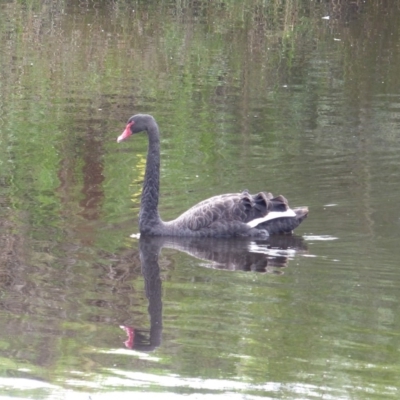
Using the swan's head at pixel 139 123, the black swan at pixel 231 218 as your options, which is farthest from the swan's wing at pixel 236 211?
the swan's head at pixel 139 123

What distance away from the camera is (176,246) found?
7633mm

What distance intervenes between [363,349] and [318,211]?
294 centimetres

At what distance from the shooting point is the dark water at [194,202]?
16.9 feet

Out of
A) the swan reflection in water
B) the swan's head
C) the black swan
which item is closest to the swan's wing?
the black swan

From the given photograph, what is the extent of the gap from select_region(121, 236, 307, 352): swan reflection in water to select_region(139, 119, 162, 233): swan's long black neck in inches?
4.5

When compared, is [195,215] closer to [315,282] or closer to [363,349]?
[315,282]

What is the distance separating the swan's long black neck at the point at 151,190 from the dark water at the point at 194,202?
0.17 m

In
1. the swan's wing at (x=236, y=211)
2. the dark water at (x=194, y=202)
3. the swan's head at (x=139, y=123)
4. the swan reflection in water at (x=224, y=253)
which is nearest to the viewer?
the dark water at (x=194, y=202)

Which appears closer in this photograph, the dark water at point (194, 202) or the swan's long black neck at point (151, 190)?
the dark water at point (194, 202)

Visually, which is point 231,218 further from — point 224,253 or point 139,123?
point 139,123

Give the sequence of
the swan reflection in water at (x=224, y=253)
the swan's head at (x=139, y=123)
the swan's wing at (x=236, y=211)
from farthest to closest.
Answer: the swan's head at (x=139, y=123), the swan's wing at (x=236, y=211), the swan reflection in water at (x=224, y=253)

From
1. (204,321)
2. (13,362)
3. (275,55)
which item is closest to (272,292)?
(204,321)

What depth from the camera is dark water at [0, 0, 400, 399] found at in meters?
5.16

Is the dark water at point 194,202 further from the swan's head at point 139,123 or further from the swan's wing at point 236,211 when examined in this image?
the swan's head at point 139,123
